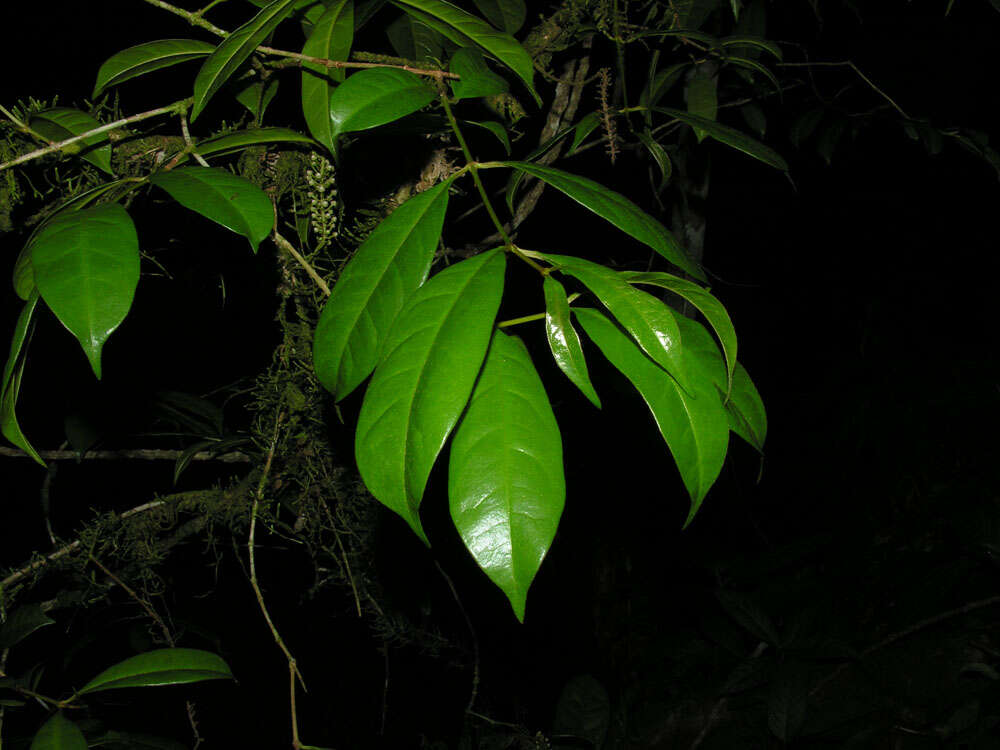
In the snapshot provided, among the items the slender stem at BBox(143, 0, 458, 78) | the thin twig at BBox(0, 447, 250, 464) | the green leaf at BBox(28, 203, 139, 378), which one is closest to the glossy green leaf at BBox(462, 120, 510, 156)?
the slender stem at BBox(143, 0, 458, 78)

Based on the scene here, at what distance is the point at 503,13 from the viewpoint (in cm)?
71

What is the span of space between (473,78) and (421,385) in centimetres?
20

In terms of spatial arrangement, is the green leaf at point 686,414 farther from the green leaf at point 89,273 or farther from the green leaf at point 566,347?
the green leaf at point 89,273

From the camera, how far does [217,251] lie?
0.79m

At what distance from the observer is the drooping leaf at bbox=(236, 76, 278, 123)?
57 cm

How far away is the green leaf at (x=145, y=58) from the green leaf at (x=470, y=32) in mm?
195

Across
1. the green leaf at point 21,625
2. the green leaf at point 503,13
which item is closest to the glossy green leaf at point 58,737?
the green leaf at point 21,625

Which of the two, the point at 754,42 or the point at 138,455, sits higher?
the point at 754,42

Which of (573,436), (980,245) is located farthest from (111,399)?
(980,245)

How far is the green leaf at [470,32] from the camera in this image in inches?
16.8

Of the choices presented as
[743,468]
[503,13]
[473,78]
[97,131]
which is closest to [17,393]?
[97,131]

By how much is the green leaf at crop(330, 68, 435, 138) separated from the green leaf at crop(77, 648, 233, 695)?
1.65 ft

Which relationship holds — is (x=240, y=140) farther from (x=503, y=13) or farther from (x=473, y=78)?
(x=503, y=13)

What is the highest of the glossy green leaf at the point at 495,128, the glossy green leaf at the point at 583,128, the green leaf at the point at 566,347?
the glossy green leaf at the point at 495,128
